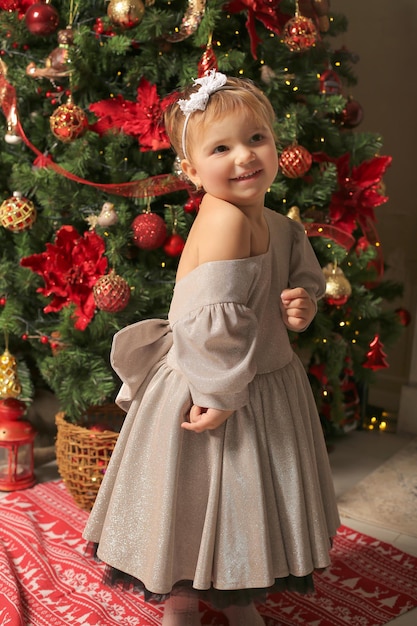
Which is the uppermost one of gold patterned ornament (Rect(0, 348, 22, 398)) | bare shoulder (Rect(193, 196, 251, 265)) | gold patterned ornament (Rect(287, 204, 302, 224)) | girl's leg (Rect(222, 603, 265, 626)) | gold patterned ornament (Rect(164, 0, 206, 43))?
gold patterned ornament (Rect(164, 0, 206, 43))

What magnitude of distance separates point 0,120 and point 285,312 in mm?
A: 1214

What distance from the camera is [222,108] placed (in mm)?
1252

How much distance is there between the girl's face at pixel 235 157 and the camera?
125cm

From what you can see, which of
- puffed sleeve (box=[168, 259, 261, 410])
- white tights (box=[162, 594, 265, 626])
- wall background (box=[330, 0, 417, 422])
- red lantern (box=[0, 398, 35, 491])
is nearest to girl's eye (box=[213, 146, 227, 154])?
puffed sleeve (box=[168, 259, 261, 410])

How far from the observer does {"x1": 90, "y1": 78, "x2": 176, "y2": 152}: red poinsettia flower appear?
6.26 ft

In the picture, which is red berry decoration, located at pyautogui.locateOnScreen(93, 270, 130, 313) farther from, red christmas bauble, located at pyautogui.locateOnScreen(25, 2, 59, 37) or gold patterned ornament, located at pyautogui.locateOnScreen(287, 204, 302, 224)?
red christmas bauble, located at pyautogui.locateOnScreen(25, 2, 59, 37)

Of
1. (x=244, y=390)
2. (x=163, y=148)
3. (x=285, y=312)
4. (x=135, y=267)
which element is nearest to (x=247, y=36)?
(x=163, y=148)

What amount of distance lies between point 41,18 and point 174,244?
Answer: 662 millimetres

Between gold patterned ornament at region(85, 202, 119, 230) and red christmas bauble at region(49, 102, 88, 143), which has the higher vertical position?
red christmas bauble at region(49, 102, 88, 143)

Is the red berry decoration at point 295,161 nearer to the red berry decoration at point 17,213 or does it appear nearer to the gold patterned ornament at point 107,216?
the gold patterned ornament at point 107,216

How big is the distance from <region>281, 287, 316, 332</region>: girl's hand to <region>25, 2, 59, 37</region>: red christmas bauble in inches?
41.4

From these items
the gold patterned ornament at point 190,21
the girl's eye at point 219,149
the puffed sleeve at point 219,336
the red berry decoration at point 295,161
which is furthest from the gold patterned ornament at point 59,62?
the puffed sleeve at point 219,336

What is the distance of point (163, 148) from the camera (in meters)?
1.93

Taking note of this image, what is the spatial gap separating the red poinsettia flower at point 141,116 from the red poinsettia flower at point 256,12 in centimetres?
27
